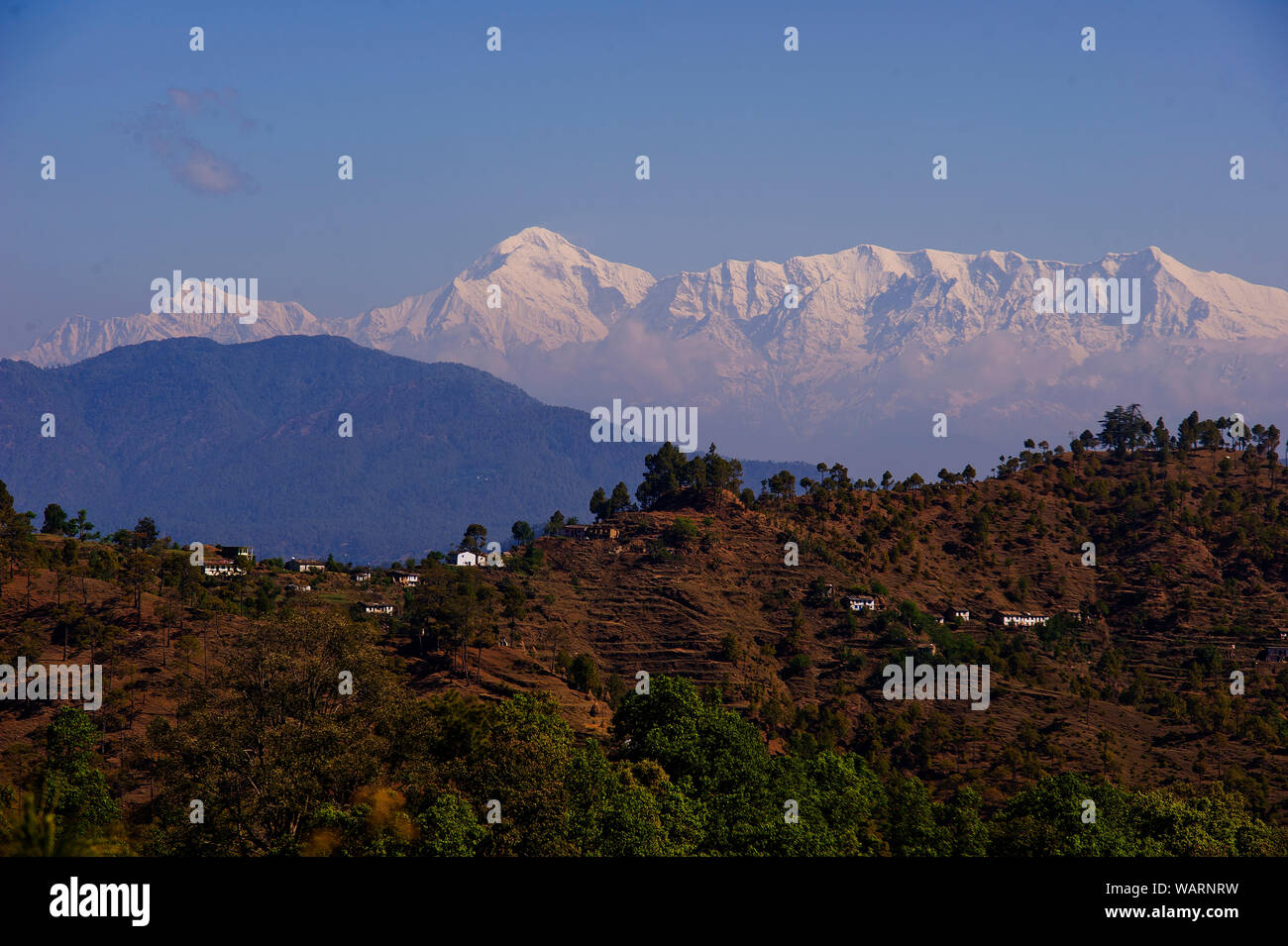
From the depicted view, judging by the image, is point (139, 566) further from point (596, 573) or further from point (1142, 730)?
point (1142, 730)

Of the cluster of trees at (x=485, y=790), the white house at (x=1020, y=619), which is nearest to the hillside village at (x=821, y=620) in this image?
the white house at (x=1020, y=619)

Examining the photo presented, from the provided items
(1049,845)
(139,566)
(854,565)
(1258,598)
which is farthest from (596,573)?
(1049,845)

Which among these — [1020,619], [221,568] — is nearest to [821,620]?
[1020,619]

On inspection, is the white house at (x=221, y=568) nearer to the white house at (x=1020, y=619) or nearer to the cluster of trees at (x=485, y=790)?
the cluster of trees at (x=485, y=790)

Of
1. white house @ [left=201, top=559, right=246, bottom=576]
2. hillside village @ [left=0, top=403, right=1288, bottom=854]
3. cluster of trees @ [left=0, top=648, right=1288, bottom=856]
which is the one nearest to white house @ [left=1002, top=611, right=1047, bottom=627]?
hillside village @ [left=0, top=403, right=1288, bottom=854]

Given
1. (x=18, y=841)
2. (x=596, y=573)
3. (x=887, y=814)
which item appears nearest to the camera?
(x=18, y=841)

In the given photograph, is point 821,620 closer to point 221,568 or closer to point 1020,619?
point 1020,619

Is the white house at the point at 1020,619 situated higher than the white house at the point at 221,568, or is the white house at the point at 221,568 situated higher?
the white house at the point at 221,568

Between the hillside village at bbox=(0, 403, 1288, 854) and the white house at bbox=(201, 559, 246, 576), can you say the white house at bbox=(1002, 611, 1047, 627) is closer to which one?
the hillside village at bbox=(0, 403, 1288, 854)
